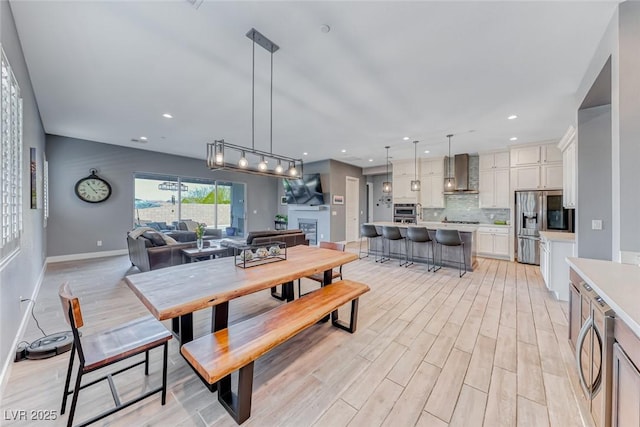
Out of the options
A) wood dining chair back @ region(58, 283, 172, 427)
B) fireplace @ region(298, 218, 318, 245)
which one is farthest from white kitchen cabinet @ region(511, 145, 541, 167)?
wood dining chair back @ region(58, 283, 172, 427)

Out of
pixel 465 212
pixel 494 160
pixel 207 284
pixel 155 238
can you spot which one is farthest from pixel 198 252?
pixel 494 160

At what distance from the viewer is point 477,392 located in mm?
1755

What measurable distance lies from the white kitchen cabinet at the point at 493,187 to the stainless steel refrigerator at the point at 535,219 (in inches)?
22.6

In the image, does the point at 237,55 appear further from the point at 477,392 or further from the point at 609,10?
the point at 477,392

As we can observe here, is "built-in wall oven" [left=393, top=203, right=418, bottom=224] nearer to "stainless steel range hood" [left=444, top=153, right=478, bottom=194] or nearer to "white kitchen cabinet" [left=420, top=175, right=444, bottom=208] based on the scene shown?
"white kitchen cabinet" [left=420, top=175, right=444, bottom=208]

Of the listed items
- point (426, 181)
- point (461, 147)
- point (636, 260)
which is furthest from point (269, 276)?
point (426, 181)

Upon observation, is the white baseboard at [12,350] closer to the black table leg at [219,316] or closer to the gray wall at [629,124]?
the black table leg at [219,316]

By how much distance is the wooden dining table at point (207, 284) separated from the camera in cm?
148

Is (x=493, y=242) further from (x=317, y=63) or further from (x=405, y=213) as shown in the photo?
(x=317, y=63)

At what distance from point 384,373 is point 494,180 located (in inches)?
243

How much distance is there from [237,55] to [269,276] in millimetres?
2247

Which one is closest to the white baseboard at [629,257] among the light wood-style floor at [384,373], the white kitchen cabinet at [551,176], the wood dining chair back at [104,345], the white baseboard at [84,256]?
the light wood-style floor at [384,373]

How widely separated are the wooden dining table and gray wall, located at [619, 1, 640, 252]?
2.31 meters

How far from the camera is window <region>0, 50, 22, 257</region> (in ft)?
5.91
